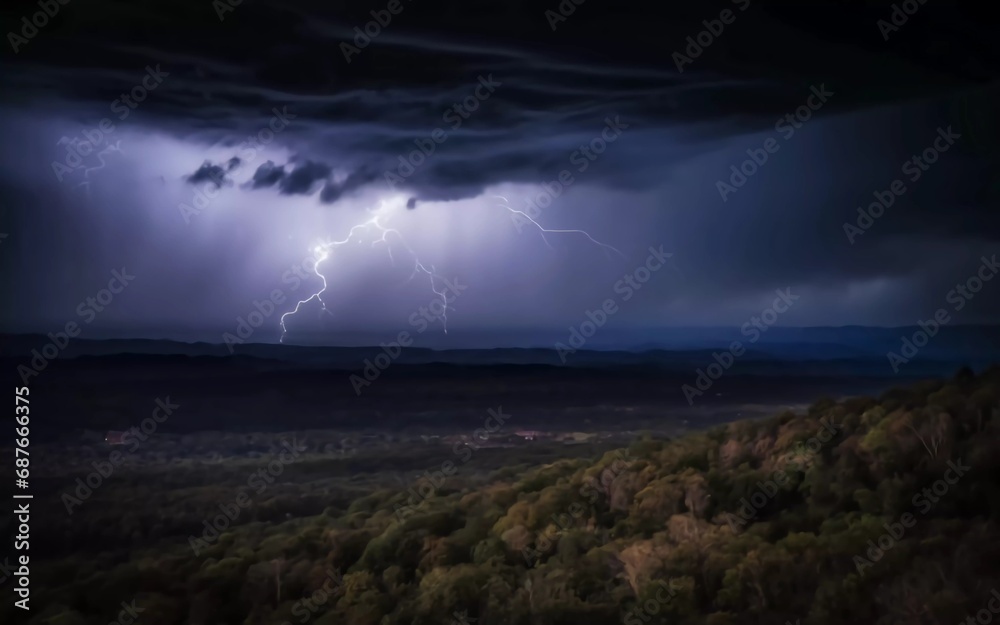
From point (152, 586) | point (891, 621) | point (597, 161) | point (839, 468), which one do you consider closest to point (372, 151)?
point (597, 161)

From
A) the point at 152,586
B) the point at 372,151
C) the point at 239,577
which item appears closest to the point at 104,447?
the point at 152,586

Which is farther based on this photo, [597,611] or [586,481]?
[586,481]

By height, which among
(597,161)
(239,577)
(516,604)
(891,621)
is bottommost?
(891,621)

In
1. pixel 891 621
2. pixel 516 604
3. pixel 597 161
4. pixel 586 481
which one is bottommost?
pixel 891 621

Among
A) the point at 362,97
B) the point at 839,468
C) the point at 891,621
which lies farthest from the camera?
the point at 362,97

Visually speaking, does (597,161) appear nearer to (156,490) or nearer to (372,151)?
(372,151)

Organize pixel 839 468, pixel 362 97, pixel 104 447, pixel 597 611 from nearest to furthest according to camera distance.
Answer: pixel 597 611 → pixel 839 468 → pixel 104 447 → pixel 362 97

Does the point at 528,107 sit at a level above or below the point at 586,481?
above

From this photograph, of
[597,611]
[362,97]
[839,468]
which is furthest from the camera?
[362,97]

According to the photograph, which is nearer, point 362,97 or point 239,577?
point 239,577

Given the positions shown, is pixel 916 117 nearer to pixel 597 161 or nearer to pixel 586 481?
pixel 597 161
